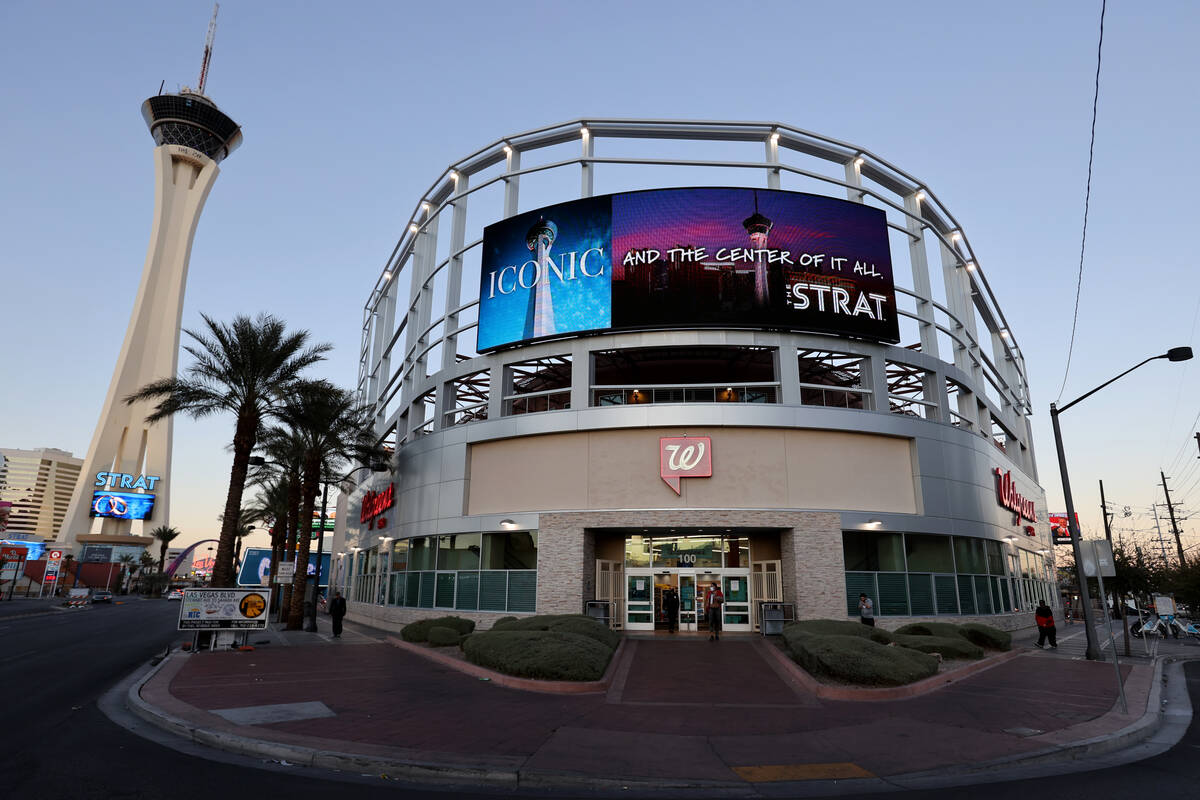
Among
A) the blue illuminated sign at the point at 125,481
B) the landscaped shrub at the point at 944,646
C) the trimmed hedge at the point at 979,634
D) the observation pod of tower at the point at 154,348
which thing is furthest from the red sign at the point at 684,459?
the blue illuminated sign at the point at 125,481

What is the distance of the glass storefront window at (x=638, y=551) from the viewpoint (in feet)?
102

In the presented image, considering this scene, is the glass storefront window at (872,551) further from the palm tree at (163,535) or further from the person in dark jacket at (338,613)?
the palm tree at (163,535)

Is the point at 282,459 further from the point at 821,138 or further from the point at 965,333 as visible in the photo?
the point at 965,333

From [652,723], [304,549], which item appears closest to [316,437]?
[304,549]

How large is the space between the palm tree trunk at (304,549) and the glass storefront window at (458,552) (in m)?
8.40

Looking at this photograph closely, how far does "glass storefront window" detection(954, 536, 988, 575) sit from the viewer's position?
3083cm

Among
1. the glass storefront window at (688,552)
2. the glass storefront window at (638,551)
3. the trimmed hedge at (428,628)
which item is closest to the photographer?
the trimmed hedge at (428,628)

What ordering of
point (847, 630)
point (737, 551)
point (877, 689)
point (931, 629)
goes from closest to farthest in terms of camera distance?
1. point (877, 689)
2. point (847, 630)
3. point (931, 629)
4. point (737, 551)

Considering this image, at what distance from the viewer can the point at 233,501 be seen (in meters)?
29.2

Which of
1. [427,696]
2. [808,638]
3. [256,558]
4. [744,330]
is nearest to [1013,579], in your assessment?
[744,330]

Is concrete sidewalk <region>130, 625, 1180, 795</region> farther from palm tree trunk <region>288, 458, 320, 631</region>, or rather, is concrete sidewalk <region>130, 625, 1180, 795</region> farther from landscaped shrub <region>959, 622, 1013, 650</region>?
palm tree trunk <region>288, 458, 320, 631</region>

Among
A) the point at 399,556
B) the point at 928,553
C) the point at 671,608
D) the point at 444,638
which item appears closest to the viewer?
the point at 444,638

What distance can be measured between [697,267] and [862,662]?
1969 cm

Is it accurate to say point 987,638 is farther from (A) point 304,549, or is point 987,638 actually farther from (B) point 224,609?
(A) point 304,549
